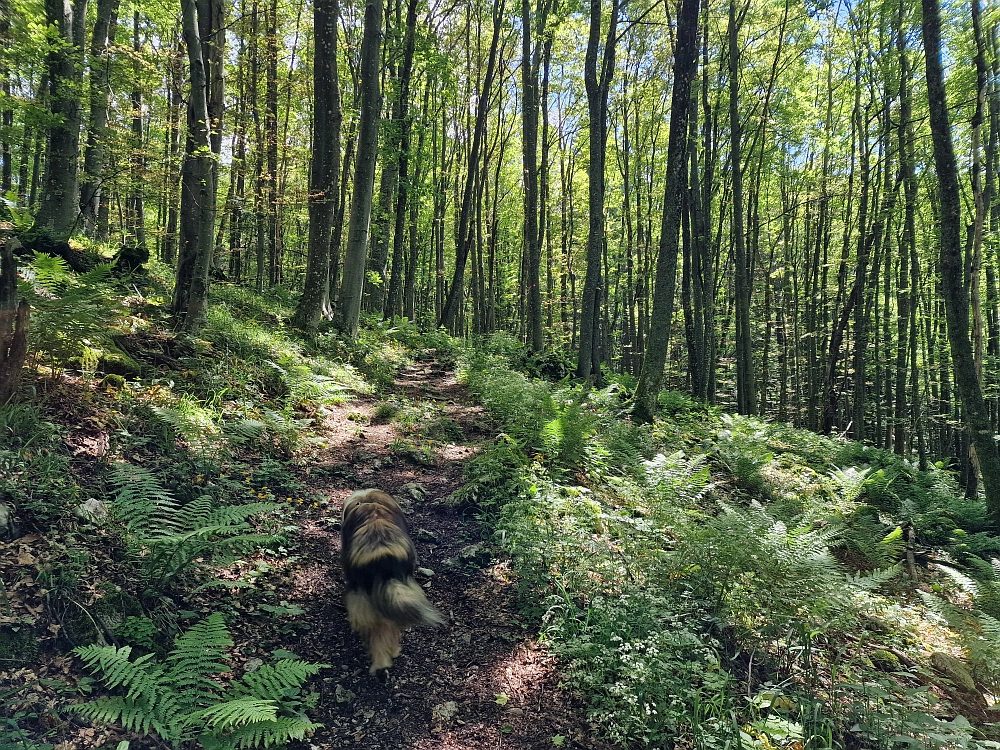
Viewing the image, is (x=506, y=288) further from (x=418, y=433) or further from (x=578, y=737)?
(x=578, y=737)

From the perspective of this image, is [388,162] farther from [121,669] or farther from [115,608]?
[121,669]

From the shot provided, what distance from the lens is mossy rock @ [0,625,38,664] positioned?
2.37 metres

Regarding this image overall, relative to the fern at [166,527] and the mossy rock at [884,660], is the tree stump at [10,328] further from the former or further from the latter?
the mossy rock at [884,660]

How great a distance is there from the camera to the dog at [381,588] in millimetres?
3266

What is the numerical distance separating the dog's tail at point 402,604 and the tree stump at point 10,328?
327 centimetres

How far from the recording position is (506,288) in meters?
38.0

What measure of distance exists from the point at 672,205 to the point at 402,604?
26.1ft

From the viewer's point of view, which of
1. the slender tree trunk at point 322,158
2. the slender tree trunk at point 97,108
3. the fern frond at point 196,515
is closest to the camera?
the fern frond at point 196,515

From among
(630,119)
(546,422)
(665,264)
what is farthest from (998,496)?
(630,119)

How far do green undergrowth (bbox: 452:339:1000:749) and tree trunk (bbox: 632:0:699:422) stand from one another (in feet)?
8.18

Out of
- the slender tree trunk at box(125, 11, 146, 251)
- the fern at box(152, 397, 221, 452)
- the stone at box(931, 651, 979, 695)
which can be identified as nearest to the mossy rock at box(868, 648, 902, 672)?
the stone at box(931, 651, 979, 695)

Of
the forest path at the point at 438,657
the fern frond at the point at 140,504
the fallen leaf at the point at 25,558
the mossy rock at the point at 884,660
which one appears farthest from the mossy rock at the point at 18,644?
the mossy rock at the point at 884,660

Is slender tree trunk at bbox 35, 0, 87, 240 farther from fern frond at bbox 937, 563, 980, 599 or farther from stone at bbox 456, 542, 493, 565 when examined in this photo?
fern frond at bbox 937, 563, 980, 599

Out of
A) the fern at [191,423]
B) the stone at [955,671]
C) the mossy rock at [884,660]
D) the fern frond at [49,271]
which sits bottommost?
the stone at [955,671]
